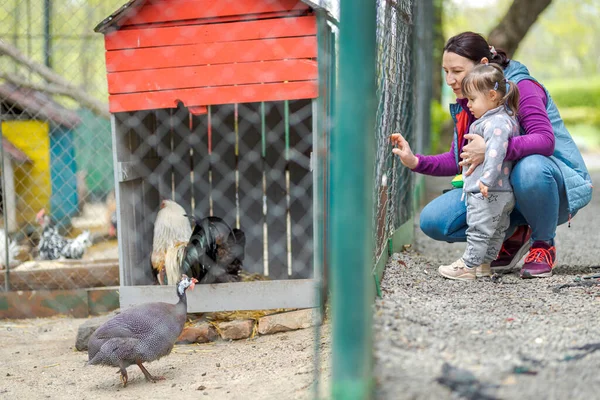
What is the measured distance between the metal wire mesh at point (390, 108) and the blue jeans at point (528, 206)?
235 millimetres

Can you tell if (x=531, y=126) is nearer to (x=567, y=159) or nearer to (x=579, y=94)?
(x=567, y=159)

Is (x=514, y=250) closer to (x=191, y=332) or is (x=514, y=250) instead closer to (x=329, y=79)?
(x=329, y=79)

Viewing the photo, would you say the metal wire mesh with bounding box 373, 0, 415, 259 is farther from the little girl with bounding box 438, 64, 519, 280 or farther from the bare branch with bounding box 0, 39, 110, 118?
the bare branch with bounding box 0, 39, 110, 118

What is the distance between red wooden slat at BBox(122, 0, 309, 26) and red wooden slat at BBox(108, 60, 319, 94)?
26 centimetres

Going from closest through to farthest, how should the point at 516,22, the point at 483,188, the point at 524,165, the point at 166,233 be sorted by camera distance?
the point at 483,188 → the point at 524,165 → the point at 166,233 → the point at 516,22

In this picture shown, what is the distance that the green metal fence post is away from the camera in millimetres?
1512

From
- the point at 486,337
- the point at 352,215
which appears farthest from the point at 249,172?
the point at 352,215

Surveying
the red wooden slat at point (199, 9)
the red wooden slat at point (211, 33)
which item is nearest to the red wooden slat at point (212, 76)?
the red wooden slat at point (211, 33)

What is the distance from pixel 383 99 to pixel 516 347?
50.4 inches

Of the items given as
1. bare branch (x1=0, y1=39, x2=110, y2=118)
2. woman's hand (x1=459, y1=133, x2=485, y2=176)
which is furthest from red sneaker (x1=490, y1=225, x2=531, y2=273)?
bare branch (x1=0, y1=39, x2=110, y2=118)

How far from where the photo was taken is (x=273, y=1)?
343cm

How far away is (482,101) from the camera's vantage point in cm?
275

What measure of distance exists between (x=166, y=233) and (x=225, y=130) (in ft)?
2.91

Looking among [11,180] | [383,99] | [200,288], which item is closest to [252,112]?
[200,288]
